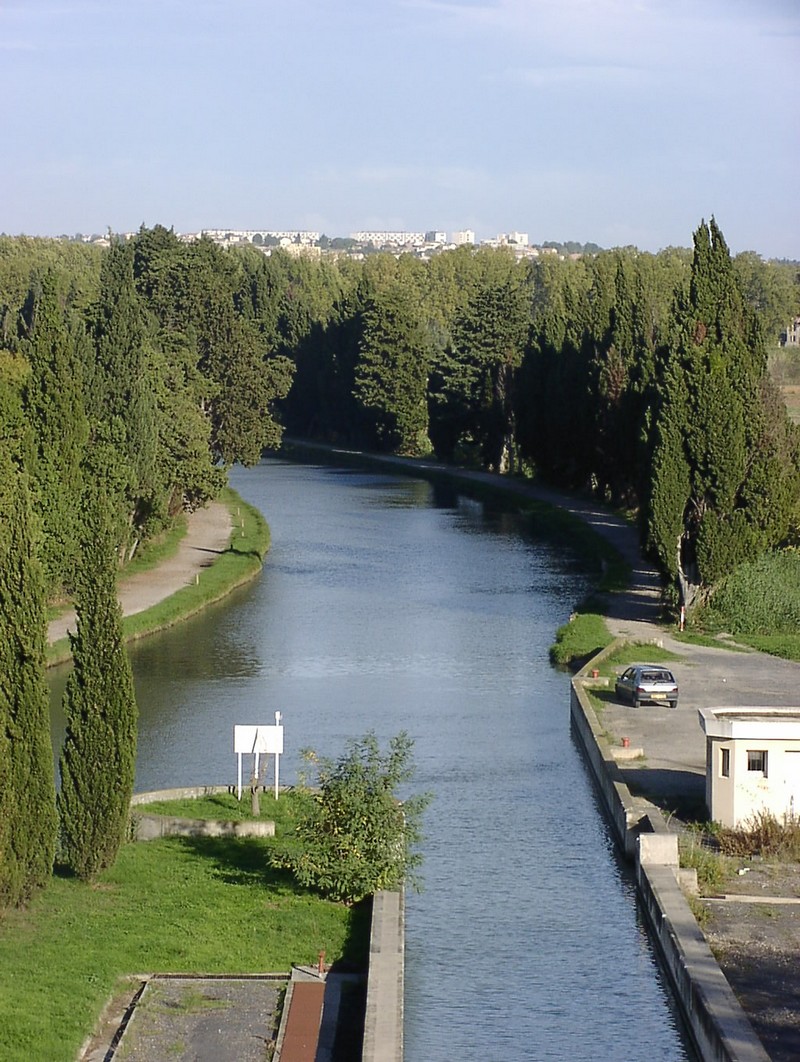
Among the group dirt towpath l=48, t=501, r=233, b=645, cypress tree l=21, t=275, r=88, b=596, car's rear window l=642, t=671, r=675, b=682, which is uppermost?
cypress tree l=21, t=275, r=88, b=596

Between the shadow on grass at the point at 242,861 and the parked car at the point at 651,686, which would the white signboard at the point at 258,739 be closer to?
the shadow on grass at the point at 242,861

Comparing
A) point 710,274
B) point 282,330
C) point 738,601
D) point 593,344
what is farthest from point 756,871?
point 282,330

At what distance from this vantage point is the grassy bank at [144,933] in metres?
16.5

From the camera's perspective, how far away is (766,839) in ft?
78.6

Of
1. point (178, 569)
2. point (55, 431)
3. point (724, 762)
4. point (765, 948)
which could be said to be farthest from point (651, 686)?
point (178, 569)

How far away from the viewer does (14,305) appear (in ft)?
419

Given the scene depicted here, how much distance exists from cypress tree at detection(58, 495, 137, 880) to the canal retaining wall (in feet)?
22.4

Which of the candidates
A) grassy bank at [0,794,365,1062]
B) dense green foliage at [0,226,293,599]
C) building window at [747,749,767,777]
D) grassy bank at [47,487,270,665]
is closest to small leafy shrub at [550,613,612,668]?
grassy bank at [47,487,270,665]

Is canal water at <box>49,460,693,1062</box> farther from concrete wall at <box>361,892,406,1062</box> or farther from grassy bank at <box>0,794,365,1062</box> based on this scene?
grassy bank at <box>0,794,365,1062</box>

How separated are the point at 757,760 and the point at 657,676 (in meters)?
8.38

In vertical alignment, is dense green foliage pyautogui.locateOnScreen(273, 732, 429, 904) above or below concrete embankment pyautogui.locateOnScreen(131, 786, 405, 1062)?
above

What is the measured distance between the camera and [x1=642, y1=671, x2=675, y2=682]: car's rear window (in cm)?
3288

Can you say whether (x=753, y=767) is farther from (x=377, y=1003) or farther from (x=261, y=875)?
(x=377, y=1003)

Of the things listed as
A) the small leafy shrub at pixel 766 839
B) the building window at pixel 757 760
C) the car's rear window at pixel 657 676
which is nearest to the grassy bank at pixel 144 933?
the small leafy shrub at pixel 766 839
